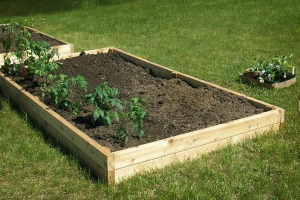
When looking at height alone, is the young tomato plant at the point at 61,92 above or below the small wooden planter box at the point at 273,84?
above

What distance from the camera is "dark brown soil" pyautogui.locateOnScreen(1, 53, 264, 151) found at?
17.3 feet

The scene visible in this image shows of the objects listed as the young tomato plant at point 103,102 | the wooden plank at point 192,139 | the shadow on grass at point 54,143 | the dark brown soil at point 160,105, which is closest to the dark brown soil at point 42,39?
the dark brown soil at point 160,105

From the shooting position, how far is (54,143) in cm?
547

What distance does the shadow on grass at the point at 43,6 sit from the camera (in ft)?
53.8

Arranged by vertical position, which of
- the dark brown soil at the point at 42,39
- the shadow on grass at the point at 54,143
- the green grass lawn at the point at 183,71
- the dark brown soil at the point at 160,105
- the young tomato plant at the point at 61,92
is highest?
the young tomato plant at the point at 61,92

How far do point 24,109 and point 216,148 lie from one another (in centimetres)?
286

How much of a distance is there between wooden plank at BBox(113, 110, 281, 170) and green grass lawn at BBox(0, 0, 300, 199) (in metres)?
0.15

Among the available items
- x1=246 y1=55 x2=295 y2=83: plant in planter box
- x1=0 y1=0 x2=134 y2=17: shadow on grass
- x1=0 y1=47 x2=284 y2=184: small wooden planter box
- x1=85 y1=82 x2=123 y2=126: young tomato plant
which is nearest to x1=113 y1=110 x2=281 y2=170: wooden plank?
x1=0 y1=47 x2=284 y2=184: small wooden planter box

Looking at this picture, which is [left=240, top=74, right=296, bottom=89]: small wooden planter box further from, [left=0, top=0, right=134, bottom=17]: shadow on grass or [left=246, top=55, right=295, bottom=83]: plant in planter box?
[left=0, top=0, right=134, bottom=17]: shadow on grass

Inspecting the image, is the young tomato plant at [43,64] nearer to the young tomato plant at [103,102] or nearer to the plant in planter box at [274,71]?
the young tomato plant at [103,102]

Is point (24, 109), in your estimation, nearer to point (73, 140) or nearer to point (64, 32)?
point (73, 140)

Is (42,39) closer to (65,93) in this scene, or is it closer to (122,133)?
(65,93)

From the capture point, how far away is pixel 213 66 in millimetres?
8586

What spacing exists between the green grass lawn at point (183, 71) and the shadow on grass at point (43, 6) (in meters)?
0.04
